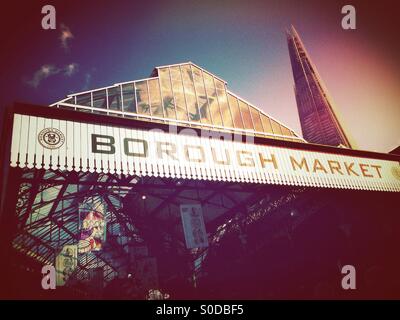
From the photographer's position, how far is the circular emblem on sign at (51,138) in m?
5.72

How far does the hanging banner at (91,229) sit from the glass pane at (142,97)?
476 cm

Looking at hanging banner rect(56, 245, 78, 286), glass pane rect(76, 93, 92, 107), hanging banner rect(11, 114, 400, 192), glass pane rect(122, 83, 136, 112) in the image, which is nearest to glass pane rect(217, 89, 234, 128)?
glass pane rect(122, 83, 136, 112)

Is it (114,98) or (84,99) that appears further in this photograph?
(114,98)

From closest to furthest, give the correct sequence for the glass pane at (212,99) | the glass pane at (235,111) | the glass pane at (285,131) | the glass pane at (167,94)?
the glass pane at (167,94) → the glass pane at (212,99) → the glass pane at (235,111) → the glass pane at (285,131)

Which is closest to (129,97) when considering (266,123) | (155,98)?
(155,98)

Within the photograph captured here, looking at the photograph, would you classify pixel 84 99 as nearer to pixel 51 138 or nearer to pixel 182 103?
pixel 182 103

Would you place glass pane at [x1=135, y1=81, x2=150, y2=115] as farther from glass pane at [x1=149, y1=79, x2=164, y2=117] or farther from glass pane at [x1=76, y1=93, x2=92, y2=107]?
glass pane at [x1=76, y1=93, x2=92, y2=107]

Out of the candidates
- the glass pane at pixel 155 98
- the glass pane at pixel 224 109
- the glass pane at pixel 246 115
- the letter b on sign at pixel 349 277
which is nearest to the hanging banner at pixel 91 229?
the glass pane at pixel 155 98

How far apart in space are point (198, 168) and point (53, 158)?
339 cm

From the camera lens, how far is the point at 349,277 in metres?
9.80

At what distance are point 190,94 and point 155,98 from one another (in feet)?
6.26

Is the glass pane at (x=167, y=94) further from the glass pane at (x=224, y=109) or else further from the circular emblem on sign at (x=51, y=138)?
the circular emblem on sign at (x=51, y=138)
